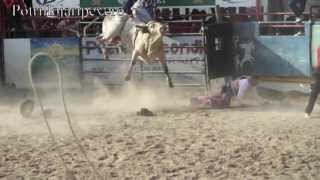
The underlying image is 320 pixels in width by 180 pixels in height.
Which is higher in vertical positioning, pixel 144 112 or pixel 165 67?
pixel 165 67

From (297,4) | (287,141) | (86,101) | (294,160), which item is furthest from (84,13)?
(294,160)

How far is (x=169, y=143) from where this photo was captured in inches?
350

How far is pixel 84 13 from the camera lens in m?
16.3

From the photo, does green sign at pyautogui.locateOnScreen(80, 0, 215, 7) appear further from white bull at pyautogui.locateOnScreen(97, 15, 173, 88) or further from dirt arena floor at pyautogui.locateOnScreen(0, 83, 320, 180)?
dirt arena floor at pyautogui.locateOnScreen(0, 83, 320, 180)

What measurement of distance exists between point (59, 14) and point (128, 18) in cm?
243

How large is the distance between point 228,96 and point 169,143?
4016 millimetres

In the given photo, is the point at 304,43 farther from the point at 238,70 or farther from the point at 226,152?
the point at 226,152

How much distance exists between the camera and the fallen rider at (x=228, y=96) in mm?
12531

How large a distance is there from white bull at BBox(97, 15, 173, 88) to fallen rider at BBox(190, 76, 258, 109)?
1.29 m

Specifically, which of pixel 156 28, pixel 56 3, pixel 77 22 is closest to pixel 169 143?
pixel 156 28

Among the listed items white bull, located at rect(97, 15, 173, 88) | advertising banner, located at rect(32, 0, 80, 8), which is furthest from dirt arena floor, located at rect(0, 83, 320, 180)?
advertising banner, located at rect(32, 0, 80, 8)

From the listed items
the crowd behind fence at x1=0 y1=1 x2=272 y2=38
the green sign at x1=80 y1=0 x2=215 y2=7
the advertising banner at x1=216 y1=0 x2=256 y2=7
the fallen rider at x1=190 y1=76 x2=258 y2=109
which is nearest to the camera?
the fallen rider at x1=190 y1=76 x2=258 y2=109

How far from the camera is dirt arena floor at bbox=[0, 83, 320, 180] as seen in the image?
7.45 meters

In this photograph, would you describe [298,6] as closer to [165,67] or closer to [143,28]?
[165,67]
